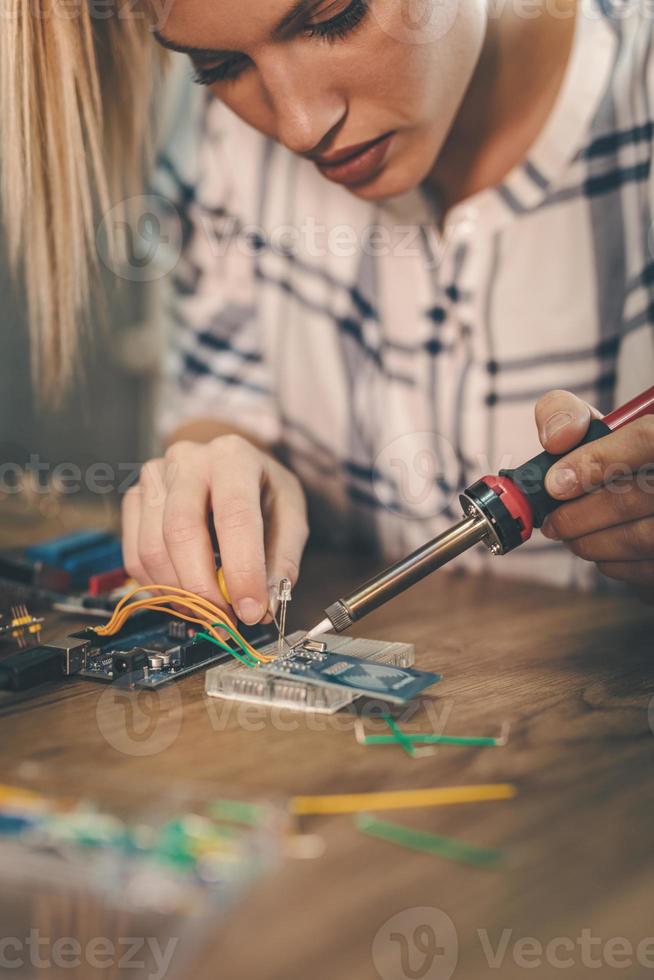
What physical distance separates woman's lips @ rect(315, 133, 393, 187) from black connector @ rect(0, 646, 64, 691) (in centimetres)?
54

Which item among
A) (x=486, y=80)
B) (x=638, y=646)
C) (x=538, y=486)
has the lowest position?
(x=638, y=646)

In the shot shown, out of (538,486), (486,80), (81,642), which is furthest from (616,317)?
(81,642)

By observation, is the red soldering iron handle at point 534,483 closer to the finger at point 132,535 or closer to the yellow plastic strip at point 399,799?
the yellow plastic strip at point 399,799

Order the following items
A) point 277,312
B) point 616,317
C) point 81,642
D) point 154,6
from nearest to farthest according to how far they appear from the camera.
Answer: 1. point 81,642
2. point 154,6
3. point 616,317
4. point 277,312

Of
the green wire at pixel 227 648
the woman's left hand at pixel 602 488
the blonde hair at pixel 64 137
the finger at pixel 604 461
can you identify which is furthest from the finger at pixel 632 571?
the blonde hair at pixel 64 137

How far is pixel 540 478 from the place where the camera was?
2.26 ft

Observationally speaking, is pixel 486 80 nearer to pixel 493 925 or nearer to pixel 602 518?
pixel 602 518

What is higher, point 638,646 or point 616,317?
point 616,317

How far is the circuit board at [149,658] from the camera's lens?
66cm

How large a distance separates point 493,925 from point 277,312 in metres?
1.04

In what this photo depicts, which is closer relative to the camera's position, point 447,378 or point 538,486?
point 538,486

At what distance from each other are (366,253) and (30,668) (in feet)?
2.53

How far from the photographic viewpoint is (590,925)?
376 mm

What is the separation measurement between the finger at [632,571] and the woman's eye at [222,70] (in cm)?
54
